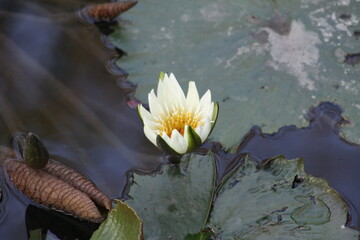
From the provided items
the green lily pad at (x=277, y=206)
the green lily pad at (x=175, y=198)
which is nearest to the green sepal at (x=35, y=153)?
the green lily pad at (x=175, y=198)

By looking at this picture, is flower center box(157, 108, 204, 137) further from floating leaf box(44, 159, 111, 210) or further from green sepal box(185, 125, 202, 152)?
floating leaf box(44, 159, 111, 210)

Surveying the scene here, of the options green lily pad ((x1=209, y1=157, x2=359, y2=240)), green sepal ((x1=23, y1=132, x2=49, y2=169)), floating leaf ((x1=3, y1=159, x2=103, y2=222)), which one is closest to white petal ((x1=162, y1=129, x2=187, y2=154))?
green lily pad ((x1=209, y1=157, x2=359, y2=240))

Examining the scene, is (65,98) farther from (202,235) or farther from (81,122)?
(202,235)

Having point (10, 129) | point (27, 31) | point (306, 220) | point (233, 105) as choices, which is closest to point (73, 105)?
point (10, 129)

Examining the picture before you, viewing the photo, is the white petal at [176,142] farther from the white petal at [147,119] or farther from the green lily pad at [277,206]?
the green lily pad at [277,206]

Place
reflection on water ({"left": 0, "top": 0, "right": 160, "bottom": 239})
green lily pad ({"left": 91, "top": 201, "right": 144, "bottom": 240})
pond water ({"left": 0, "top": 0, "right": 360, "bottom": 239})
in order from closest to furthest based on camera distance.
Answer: green lily pad ({"left": 91, "top": 201, "right": 144, "bottom": 240}) → pond water ({"left": 0, "top": 0, "right": 360, "bottom": 239}) → reflection on water ({"left": 0, "top": 0, "right": 160, "bottom": 239})

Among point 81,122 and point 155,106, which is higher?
point 155,106

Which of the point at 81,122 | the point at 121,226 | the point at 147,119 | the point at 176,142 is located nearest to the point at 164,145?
the point at 176,142
